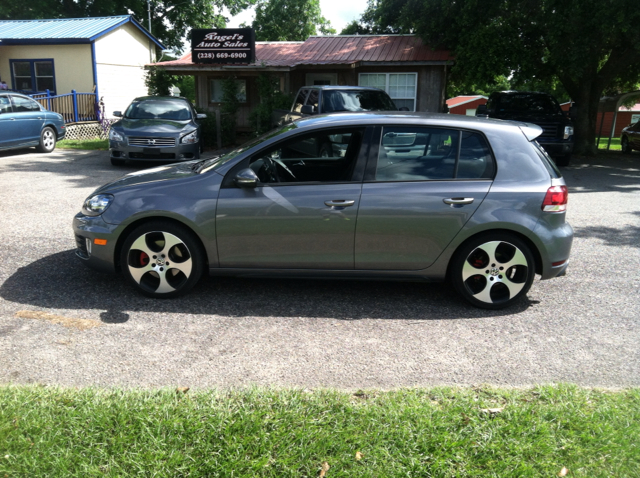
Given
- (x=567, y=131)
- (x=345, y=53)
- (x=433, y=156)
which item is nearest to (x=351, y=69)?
(x=345, y=53)

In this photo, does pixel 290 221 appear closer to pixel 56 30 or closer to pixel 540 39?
pixel 540 39

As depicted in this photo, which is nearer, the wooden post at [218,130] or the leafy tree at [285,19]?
the wooden post at [218,130]

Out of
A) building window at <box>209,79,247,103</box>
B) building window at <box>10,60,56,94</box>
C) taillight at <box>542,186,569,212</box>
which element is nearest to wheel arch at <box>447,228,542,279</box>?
taillight at <box>542,186,569,212</box>

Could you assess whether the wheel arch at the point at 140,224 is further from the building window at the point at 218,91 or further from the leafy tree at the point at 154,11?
the leafy tree at the point at 154,11

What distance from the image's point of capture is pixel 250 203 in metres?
4.77

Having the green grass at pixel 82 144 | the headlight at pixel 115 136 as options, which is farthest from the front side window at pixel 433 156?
the green grass at pixel 82 144

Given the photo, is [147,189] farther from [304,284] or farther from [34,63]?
[34,63]

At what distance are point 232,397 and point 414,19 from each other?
726 inches

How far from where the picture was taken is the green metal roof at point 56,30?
22.7 metres

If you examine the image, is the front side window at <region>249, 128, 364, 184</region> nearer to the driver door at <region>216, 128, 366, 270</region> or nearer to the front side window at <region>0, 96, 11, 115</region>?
the driver door at <region>216, 128, 366, 270</region>

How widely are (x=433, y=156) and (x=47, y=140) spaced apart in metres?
14.5

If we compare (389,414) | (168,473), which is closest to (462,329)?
(389,414)

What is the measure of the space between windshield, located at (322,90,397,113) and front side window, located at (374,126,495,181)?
7785mm

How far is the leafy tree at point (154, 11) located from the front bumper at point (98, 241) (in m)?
36.8
